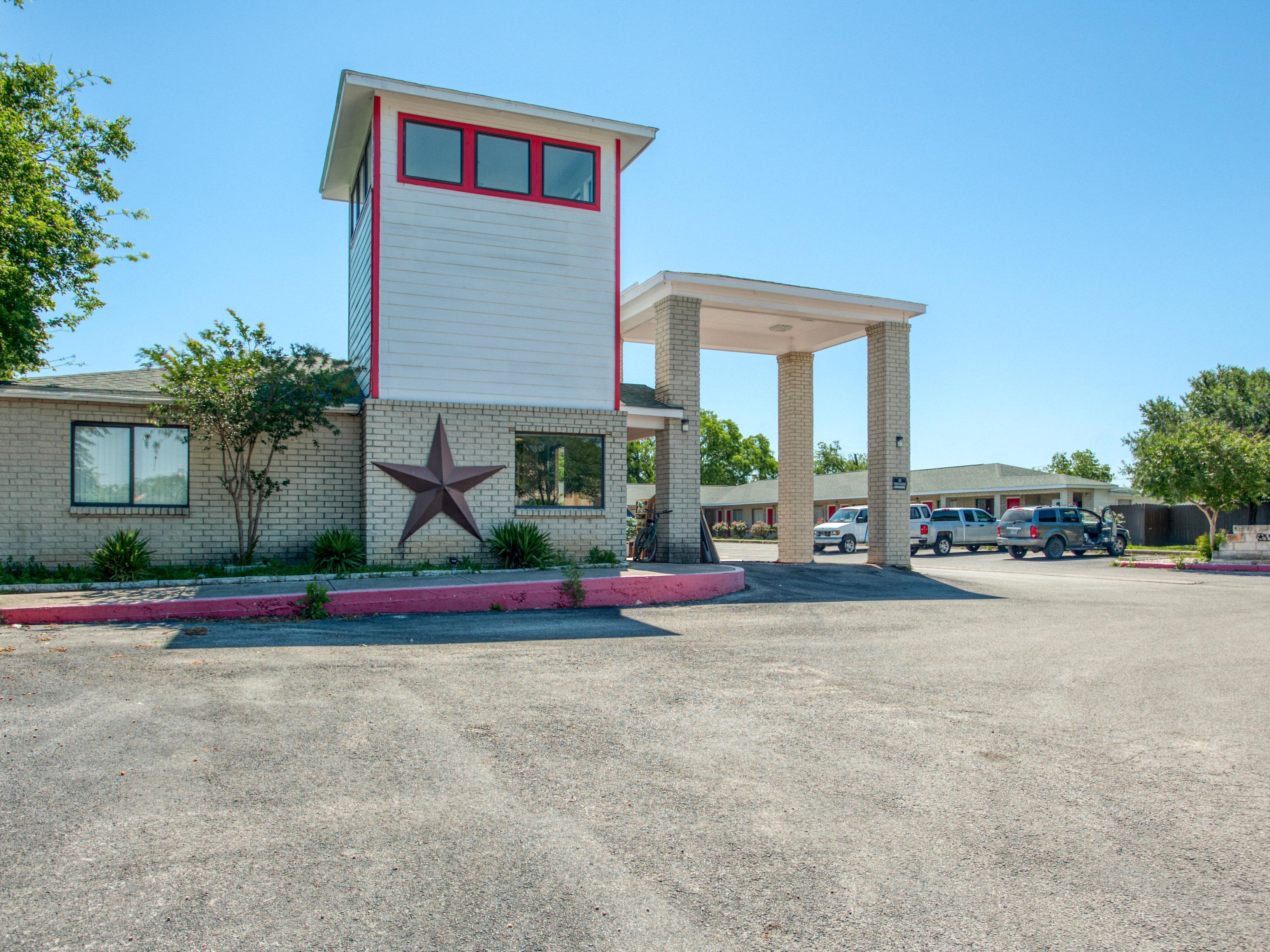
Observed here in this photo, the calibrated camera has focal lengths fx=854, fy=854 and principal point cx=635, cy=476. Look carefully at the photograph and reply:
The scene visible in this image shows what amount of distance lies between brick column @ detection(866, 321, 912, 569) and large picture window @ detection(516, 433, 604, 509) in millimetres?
7734

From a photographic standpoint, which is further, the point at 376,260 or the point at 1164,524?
the point at 1164,524

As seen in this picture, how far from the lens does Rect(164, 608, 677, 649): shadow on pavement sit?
9.19m

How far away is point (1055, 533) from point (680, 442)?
19.6 meters

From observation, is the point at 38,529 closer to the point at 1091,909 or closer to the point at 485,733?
the point at 485,733

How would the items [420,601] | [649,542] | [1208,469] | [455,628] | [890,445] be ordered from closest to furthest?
[455,628] < [420,601] < [649,542] < [890,445] < [1208,469]

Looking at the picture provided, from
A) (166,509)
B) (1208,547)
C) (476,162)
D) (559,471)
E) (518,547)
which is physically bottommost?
(1208,547)

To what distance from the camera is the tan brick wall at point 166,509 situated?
13.4 metres

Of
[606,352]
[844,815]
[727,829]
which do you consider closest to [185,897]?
[727,829]

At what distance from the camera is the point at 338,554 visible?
47.0 ft

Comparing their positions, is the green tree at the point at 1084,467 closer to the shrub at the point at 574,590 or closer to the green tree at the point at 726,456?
the green tree at the point at 726,456

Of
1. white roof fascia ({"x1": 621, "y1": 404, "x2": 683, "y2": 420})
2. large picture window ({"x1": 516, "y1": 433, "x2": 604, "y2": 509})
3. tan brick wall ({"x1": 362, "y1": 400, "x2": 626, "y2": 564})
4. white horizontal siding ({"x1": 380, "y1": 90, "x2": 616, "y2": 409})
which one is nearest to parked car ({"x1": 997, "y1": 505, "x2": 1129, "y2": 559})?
white roof fascia ({"x1": 621, "y1": 404, "x2": 683, "y2": 420})

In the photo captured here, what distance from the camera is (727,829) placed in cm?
414

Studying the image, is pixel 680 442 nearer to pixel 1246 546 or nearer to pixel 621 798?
pixel 621 798

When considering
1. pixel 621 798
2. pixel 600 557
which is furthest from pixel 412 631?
pixel 600 557
